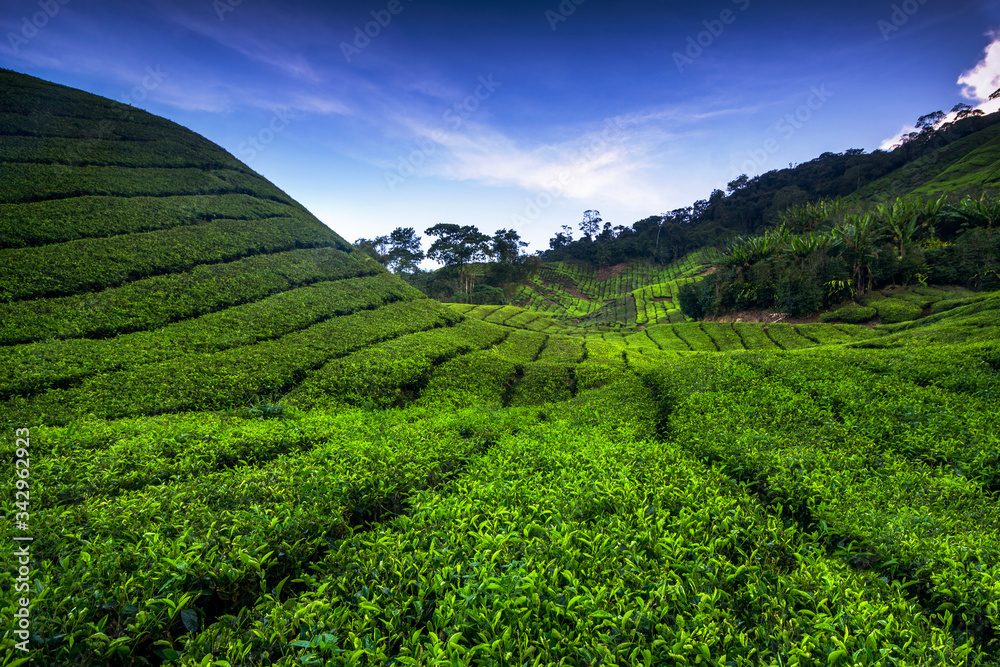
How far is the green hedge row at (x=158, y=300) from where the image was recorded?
9.51m

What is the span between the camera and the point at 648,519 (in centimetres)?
402

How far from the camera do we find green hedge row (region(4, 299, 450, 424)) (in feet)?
25.0

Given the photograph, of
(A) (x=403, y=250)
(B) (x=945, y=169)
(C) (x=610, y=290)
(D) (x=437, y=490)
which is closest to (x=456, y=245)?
(A) (x=403, y=250)

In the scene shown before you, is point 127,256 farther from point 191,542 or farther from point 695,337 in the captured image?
point 695,337

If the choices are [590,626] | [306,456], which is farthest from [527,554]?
[306,456]

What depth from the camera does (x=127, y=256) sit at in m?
12.7

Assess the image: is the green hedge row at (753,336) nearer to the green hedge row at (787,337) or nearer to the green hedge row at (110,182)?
the green hedge row at (787,337)

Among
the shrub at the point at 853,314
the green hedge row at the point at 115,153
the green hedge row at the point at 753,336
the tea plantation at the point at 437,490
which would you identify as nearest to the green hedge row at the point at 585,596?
the tea plantation at the point at 437,490

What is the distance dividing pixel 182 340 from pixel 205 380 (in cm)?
241

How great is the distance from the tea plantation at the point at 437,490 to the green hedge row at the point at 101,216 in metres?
0.13

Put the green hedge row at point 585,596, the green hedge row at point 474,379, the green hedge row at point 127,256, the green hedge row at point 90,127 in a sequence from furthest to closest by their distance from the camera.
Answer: the green hedge row at point 90,127
the green hedge row at point 474,379
the green hedge row at point 127,256
the green hedge row at point 585,596

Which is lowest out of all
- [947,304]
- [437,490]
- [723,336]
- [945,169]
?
[723,336]

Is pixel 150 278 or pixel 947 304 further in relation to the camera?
pixel 947 304

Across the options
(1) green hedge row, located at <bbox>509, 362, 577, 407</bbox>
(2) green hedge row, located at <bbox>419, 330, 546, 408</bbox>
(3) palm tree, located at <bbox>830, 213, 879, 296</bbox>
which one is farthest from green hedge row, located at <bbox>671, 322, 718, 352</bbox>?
(2) green hedge row, located at <bbox>419, 330, 546, 408</bbox>
